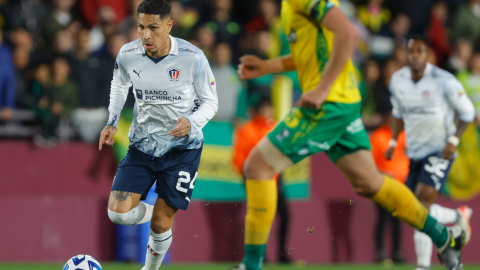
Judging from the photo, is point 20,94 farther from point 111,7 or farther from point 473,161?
point 473,161

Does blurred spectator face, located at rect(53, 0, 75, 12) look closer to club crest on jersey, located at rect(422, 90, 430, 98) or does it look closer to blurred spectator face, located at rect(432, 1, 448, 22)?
club crest on jersey, located at rect(422, 90, 430, 98)

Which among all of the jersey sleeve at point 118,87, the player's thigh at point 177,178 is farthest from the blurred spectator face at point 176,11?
the player's thigh at point 177,178

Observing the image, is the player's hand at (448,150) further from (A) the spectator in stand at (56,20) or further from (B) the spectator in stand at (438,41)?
(A) the spectator in stand at (56,20)

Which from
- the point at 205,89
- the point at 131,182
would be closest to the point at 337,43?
the point at 205,89

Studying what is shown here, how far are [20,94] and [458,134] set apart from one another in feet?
18.1

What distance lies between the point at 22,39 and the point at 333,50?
228 inches

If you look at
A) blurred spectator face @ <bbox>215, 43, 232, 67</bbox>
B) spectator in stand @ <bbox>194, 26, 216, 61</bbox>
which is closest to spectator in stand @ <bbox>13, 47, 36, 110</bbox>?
spectator in stand @ <bbox>194, 26, 216, 61</bbox>

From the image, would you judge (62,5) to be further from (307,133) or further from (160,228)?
(307,133)

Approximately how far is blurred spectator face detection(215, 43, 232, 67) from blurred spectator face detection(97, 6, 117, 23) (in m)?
1.59

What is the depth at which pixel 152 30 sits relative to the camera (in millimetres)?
4789

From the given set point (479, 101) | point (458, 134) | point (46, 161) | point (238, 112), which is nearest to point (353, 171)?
point (458, 134)

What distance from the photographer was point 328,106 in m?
4.82

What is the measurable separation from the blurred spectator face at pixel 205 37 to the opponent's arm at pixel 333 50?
208 inches

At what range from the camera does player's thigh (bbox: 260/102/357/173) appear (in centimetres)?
481
